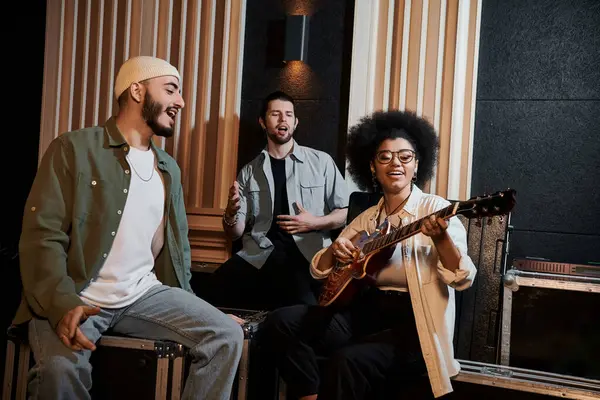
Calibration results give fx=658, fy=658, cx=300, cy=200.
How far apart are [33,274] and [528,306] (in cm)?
227

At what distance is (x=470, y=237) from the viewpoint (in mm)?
3646

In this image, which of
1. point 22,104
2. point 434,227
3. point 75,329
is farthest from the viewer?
point 22,104

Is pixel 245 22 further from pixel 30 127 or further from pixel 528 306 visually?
pixel 528 306

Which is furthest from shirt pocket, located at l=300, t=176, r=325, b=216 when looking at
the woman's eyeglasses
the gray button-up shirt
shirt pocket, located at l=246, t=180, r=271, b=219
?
the woman's eyeglasses

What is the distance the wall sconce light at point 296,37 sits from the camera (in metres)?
4.50

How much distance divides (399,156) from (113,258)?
1412mm

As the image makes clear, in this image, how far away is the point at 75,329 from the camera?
246 centimetres

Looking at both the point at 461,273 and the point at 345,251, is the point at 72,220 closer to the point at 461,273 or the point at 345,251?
the point at 345,251

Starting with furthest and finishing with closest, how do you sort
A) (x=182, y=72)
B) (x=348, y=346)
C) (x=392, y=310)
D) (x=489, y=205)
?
(x=182, y=72), (x=392, y=310), (x=348, y=346), (x=489, y=205)

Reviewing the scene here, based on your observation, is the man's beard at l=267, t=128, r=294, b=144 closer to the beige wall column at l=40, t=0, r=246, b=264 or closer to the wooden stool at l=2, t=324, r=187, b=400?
the beige wall column at l=40, t=0, r=246, b=264

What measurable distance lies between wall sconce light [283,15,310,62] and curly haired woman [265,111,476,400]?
49.1 inches

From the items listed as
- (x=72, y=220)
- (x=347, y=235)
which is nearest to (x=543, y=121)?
(x=347, y=235)

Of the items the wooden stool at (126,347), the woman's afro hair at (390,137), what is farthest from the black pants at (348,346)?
the woman's afro hair at (390,137)

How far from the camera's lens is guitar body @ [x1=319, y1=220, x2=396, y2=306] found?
A: 300cm
